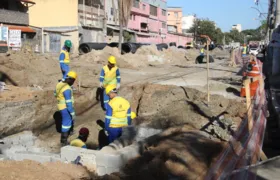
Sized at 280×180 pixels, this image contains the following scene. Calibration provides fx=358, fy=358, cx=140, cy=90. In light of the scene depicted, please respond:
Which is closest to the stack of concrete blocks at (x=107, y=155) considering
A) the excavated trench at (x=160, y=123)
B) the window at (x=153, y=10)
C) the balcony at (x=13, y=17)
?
the excavated trench at (x=160, y=123)

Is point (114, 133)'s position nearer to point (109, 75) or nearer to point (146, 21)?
point (109, 75)

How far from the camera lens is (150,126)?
8.90 metres

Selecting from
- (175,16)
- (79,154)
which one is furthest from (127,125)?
(175,16)

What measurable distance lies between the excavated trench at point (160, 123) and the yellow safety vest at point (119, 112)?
0.36m

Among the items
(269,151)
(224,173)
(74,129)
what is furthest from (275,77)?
(224,173)

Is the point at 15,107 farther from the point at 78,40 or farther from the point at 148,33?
the point at 148,33

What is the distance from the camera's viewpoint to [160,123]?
361 inches

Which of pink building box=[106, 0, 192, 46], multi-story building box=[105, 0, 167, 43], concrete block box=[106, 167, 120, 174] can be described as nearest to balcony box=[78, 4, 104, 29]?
multi-story building box=[105, 0, 167, 43]

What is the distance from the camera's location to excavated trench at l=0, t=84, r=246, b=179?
612cm

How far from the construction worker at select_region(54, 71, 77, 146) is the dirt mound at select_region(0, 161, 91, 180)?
7.97 ft

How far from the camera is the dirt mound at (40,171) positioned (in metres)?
5.35

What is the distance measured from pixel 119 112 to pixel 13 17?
1112 inches

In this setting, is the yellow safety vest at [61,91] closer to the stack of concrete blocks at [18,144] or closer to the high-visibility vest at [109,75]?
the stack of concrete blocks at [18,144]

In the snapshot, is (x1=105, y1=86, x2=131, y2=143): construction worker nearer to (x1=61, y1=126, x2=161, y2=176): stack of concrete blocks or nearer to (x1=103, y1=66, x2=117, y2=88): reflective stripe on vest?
(x1=61, y1=126, x2=161, y2=176): stack of concrete blocks
